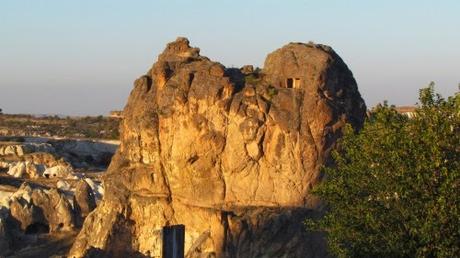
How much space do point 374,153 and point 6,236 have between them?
26685 millimetres

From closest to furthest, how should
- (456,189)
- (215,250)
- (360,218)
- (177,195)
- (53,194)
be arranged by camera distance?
(456,189), (360,218), (215,250), (177,195), (53,194)

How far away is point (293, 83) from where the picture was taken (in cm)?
4084

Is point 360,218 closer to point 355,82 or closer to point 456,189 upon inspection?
point 456,189

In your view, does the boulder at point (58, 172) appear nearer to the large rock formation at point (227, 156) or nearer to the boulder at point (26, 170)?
the boulder at point (26, 170)

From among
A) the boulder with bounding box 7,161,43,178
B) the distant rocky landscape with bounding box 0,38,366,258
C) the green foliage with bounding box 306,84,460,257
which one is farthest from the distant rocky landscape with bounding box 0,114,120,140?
the green foliage with bounding box 306,84,460,257

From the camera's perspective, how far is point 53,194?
5125 centimetres

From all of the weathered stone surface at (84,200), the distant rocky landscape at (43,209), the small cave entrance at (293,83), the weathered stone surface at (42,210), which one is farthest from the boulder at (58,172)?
the small cave entrance at (293,83)

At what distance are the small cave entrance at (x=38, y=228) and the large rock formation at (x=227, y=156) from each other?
19.4ft

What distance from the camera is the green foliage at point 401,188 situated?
74.8 feet

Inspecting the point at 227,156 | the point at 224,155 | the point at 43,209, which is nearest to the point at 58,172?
the point at 43,209

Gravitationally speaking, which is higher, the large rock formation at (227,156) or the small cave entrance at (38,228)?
the large rock formation at (227,156)

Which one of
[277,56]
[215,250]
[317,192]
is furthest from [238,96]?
[317,192]

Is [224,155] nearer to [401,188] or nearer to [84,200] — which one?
[84,200]

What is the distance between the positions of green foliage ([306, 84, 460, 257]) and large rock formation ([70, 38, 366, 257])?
12925 mm
